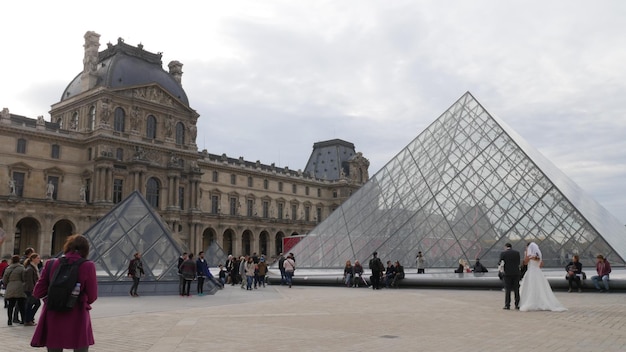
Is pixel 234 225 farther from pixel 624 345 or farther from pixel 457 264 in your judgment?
pixel 624 345

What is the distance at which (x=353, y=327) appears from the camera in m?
7.53

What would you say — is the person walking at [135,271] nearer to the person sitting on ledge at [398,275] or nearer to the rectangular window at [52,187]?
the person sitting on ledge at [398,275]

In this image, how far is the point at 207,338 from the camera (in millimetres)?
6527

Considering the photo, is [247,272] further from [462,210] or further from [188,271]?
[462,210]

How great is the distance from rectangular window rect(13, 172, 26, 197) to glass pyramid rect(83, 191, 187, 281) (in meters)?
29.6

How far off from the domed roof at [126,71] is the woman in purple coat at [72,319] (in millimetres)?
44582

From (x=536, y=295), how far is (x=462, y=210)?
9.55m

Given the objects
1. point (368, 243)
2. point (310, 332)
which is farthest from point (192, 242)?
point (310, 332)

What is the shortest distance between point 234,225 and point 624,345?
53626 millimetres

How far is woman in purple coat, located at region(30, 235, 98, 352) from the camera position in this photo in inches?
154

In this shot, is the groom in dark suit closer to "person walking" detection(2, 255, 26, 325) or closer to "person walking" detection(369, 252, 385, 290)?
"person walking" detection(369, 252, 385, 290)

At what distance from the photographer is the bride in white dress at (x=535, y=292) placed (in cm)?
943

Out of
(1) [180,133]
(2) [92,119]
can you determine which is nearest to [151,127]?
(1) [180,133]

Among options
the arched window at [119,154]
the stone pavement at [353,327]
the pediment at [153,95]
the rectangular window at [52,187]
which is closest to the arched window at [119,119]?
the pediment at [153,95]
